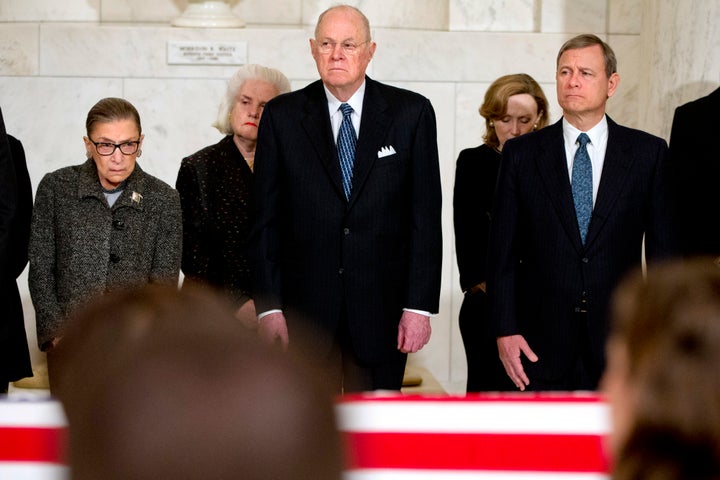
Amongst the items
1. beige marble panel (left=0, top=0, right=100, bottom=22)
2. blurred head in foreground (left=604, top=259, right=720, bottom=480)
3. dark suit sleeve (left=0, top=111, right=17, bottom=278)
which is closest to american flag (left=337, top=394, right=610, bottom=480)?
blurred head in foreground (left=604, top=259, right=720, bottom=480)

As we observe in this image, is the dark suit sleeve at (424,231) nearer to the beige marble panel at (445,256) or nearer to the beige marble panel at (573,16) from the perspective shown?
the beige marble panel at (445,256)

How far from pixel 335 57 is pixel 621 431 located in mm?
3716

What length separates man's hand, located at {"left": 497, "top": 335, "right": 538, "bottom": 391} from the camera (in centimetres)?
459

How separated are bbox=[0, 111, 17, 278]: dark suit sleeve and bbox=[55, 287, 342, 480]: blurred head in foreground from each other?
3602mm

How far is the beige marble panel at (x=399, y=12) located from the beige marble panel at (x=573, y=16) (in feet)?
2.53

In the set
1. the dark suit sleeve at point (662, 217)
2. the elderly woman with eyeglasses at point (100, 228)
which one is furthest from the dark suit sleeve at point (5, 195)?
the dark suit sleeve at point (662, 217)

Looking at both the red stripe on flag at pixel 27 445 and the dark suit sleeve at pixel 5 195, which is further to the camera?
the dark suit sleeve at pixel 5 195

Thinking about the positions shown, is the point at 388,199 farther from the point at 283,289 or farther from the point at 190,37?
the point at 190,37

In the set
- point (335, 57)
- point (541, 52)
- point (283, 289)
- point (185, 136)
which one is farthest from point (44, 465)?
point (541, 52)

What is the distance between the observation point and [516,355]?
461cm

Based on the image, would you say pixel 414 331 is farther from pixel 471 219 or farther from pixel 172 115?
pixel 172 115

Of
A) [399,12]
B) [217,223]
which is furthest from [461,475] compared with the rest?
[399,12]

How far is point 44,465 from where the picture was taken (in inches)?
105

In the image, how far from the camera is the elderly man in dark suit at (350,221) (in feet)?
15.2
